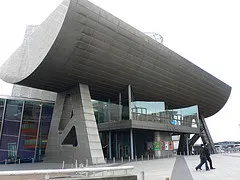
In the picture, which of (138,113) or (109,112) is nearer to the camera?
(138,113)

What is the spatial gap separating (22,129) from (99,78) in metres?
12.2

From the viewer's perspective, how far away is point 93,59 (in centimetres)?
2205

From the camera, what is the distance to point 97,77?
81.1 ft

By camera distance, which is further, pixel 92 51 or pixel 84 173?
pixel 92 51

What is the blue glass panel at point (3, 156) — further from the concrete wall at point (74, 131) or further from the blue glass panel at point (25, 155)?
the concrete wall at point (74, 131)

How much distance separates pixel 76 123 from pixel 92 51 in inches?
301

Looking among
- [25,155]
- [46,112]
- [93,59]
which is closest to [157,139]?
[46,112]

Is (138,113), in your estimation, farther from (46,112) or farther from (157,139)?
(46,112)

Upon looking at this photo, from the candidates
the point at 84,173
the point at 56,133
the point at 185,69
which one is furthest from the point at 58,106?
the point at 84,173

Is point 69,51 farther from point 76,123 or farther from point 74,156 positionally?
point 74,156

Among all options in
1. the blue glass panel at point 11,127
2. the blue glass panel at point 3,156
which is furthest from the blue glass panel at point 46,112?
the blue glass panel at point 3,156

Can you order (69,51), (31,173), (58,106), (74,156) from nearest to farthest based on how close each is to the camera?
(31,173), (69,51), (74,156), (58,106)

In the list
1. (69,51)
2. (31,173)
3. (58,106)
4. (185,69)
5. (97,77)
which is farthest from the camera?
(185,69)

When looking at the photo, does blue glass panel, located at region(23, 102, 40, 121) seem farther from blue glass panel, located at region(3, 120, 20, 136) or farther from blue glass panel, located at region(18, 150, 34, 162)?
blue glass panel, located at region(18, 150, 34, 162)
